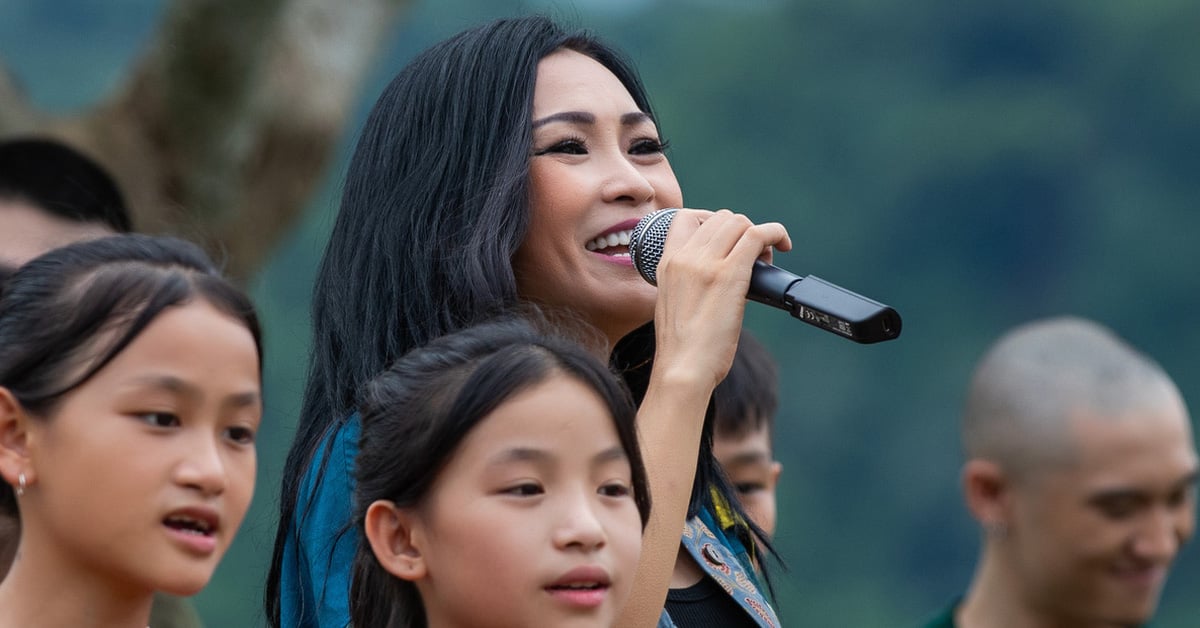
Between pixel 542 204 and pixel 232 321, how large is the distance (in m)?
0.54

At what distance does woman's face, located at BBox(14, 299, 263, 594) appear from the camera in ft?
8.01

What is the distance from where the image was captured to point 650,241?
9.39 feet

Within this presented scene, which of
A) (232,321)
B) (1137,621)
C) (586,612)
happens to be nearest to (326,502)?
(232,321)

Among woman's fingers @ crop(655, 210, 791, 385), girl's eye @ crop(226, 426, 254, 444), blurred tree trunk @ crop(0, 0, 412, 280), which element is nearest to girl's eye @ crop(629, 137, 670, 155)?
woman's fingers @ crop(655, 210, 791, 385)

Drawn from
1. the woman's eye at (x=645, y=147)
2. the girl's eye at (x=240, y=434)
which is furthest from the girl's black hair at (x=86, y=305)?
the woman's eye at (x=645, y=147)

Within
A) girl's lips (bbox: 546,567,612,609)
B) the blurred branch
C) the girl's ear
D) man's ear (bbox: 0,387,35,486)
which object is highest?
the blurred branch

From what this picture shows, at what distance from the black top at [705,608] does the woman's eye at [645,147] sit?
0.66 meters

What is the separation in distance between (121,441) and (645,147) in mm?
1000

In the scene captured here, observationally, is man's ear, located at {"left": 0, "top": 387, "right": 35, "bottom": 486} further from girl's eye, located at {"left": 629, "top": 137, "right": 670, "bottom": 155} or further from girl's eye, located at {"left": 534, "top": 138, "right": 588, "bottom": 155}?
girl's eye, located at {"left": 629, "top": 137, "right": 670, "bottom": 155}

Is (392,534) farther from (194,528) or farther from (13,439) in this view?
(13,439)

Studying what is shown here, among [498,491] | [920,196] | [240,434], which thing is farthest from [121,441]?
[920,196]

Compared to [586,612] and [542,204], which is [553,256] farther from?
[586,612]

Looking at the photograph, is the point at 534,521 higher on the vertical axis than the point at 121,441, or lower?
lower

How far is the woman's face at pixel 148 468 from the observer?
2441 millimetres
